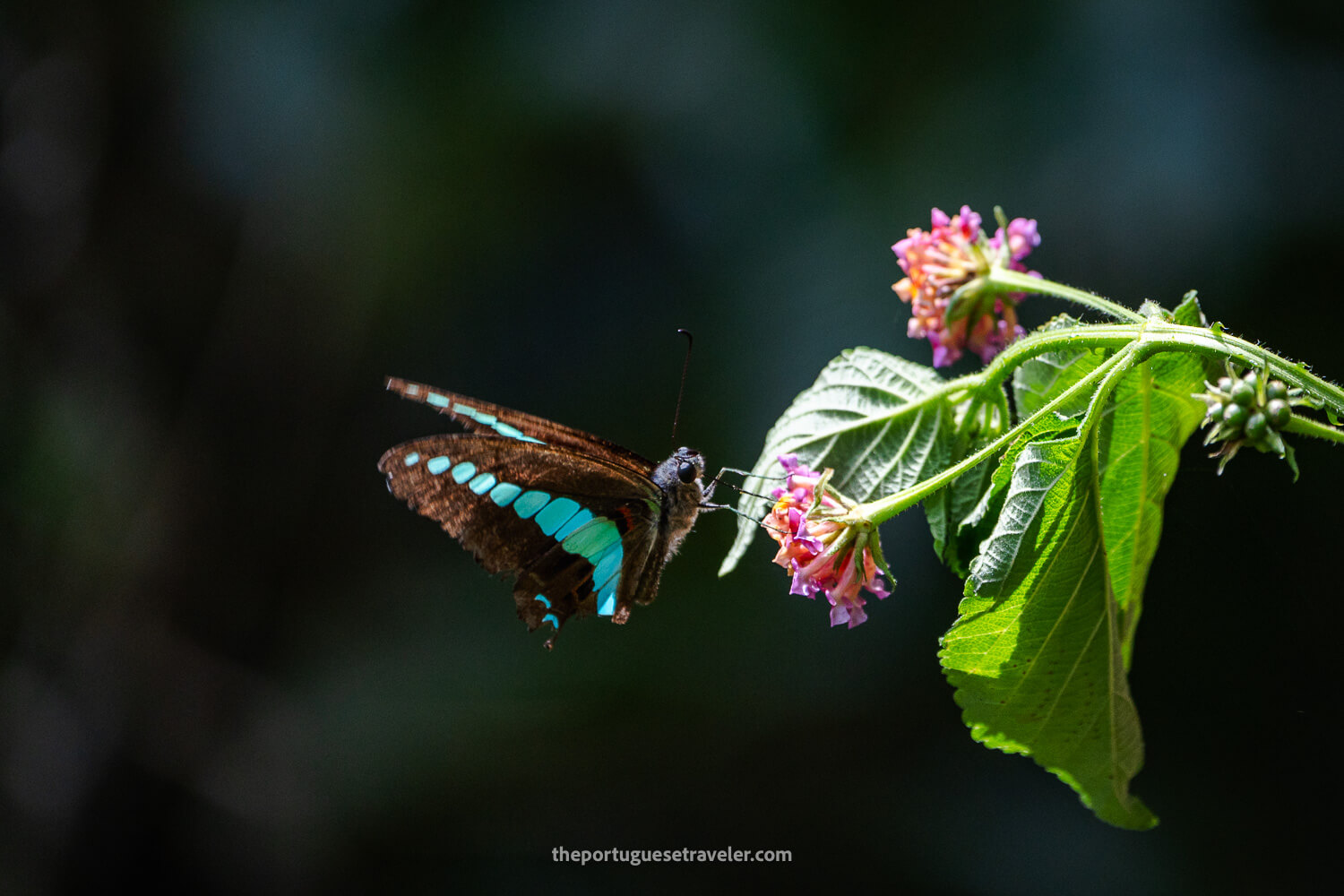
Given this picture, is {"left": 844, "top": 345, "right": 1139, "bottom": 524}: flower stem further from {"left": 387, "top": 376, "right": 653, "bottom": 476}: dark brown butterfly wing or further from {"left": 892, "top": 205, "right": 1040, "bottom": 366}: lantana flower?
{"left": 387, "top": 376, "right": 653, "bottom": 476}: dark brown butterfly wing

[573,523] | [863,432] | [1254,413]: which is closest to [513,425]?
[573,523]

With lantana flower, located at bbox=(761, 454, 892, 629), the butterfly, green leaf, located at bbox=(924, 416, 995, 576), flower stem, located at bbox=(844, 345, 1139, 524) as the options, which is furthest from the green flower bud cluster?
Answer: the butterfly

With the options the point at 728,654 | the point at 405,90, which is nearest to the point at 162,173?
the point at 405,90

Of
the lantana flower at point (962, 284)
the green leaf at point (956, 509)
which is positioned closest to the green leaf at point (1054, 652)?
the green leaf at point (956, 509)

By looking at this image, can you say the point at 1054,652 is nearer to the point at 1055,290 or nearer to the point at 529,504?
the point at 1055,290

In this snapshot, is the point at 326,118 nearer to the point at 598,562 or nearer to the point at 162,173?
the point at 162,173

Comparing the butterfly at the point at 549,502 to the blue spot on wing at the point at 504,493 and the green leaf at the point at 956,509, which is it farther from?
the green leaf at the point at 956,509

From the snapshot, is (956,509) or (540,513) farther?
(540,513)
